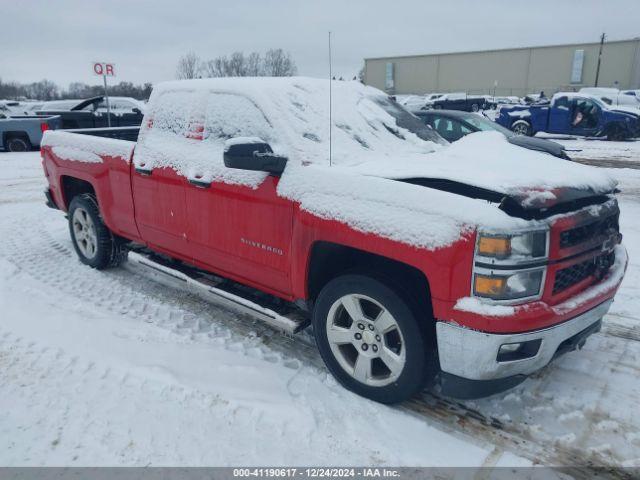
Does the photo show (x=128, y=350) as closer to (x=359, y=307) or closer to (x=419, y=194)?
(x=359, y=307)

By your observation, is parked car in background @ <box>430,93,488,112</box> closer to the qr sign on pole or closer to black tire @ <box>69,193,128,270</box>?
the qr sign on pole

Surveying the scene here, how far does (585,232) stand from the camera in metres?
2.71

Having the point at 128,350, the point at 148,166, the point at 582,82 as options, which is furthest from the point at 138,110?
the point at 582,82

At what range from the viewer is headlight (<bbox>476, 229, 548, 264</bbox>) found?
2.36 m

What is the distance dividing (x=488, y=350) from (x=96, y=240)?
13.6ft

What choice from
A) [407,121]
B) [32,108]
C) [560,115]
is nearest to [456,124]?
[407,121]

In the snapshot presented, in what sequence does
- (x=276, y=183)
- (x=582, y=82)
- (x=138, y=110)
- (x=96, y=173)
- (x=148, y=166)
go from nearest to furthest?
(x=276, y=183)
(x=148, y=166)
(x=96, y=173)
(x=138, y=110)
(x=582, y=82)

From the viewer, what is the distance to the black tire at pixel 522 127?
18062 millimetres

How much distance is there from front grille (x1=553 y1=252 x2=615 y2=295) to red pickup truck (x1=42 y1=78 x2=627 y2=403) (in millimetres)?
14

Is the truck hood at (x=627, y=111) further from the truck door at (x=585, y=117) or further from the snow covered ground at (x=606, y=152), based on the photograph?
the snow covered ground at (x=606, y=152)

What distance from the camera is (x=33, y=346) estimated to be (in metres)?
3.60

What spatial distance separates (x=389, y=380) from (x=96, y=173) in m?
3.47

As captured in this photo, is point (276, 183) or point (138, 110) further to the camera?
point (138, 110)

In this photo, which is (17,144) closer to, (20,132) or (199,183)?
(20,132)
